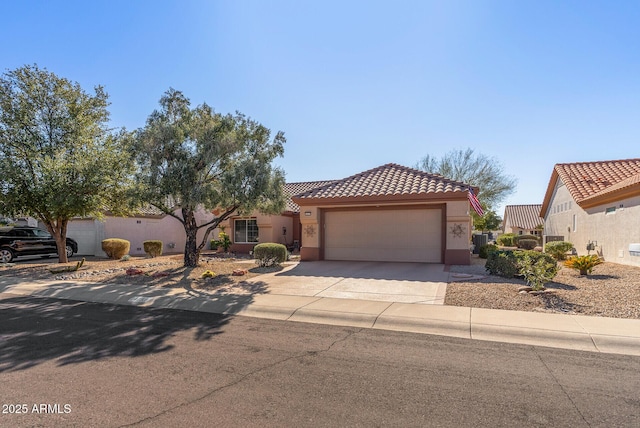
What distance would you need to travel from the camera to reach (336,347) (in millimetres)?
5809

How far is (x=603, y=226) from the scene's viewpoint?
16.1 m

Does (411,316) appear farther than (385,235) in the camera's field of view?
No

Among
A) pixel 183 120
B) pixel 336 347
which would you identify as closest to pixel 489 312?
pixel 336 347

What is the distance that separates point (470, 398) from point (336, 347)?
7.29 feet

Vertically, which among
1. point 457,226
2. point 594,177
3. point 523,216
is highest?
point 594,177

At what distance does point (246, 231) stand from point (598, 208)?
18.2 meters

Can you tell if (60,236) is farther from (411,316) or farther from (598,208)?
(598,208)

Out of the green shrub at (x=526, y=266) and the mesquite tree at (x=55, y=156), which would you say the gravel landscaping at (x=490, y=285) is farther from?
the mesquite tree at (x=55, y=156)

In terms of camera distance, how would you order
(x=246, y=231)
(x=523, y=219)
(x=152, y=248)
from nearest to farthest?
(x=152, y=248)
(x=246, y=231)
(x=523, y=219)

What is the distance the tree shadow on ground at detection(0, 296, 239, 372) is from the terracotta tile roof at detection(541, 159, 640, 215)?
54.0 feet

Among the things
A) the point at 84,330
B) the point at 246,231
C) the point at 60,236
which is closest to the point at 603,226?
the point at 246,231

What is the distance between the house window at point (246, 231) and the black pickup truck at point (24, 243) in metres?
9.32

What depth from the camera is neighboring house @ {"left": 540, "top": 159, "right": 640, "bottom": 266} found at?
13672 mm

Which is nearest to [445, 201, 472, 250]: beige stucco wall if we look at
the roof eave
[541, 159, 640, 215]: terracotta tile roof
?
the roof eave
